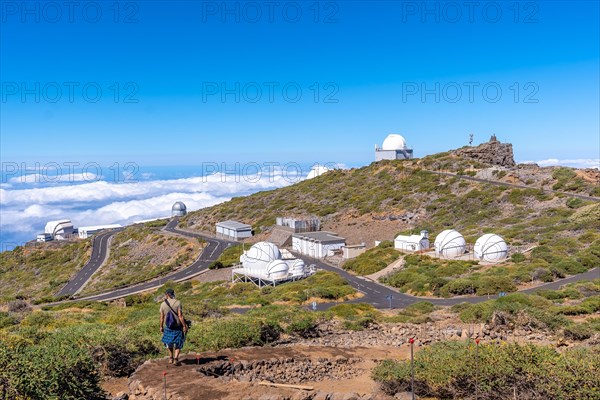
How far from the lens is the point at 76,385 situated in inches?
299

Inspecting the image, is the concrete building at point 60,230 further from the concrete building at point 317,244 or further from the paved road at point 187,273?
the concrete building at point 317,244

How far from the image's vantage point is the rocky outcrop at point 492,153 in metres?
85.6

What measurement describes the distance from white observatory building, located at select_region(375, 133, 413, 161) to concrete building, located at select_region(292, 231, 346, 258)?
1960 inches

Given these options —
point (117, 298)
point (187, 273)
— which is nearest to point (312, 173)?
point (187, 273)

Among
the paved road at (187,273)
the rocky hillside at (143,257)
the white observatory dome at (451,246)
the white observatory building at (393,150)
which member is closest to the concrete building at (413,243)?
the white observatory dome at (451,246)

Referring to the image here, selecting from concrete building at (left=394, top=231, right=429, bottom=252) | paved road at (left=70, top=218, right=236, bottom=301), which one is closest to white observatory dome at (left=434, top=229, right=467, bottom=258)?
concrete building at (left=394, top=231, right=429, bottom=252)

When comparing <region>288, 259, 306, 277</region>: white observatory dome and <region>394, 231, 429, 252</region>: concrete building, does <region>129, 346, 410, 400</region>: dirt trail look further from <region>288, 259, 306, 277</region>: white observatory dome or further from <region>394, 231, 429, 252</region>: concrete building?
<region>394, 231, 429, 252</region>: concrete building

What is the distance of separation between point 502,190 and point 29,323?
5621cm

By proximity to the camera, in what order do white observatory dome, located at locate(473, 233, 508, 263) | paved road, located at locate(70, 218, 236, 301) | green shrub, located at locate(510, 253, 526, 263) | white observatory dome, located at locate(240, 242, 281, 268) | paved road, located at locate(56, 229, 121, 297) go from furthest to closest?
paved road, located at locate(56, 229, 121, 297) → paved road, located at locate(70, 218, 236, 301) → white observatory dome, located at locate(240, 242, 281, 268) → white observatory dome, located at locate(473, 233, 508, 263) → green shrub, located at locate(510, 253, 526, 263)

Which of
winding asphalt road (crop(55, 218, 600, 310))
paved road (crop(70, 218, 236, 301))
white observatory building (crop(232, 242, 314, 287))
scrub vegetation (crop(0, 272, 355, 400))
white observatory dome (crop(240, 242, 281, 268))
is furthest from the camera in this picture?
paved road (crop(70, 218, 236, 301))

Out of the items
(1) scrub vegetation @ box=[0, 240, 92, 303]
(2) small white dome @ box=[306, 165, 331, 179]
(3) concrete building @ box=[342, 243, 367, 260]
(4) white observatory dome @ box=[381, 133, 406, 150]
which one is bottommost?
(1) scrub vegetation @ box=[0, 240, 92, 303]

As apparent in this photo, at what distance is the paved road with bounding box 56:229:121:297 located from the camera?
170 ft

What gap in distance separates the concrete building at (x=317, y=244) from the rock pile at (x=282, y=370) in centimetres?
3704

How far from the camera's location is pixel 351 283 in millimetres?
34594
